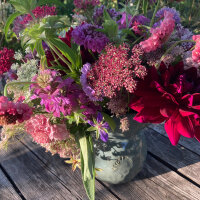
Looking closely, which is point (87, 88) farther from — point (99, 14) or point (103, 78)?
point (99, 14)

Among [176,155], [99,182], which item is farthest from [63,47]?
[176,155]

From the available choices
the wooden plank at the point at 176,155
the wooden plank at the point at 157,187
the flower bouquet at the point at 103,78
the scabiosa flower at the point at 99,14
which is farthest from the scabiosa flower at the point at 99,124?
the wooden plank at the point at 176,155

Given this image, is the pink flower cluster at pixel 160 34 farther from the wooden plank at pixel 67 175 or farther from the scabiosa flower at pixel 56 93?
the wooden plank at pixel 67 175

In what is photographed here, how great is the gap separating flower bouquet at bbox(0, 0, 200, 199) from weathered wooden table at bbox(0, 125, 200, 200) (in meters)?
0.25

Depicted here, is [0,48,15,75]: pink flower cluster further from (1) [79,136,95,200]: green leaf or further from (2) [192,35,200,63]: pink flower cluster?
(2) [192,35,200,63]: pink flower cluster

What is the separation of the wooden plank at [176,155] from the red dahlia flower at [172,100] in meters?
0.40

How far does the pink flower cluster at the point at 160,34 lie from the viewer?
419 millimetres

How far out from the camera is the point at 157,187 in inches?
30.3

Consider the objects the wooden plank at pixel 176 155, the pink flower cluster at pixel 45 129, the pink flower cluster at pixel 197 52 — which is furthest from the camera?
the wooden plank at pixel 176 155

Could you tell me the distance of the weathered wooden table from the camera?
0.75 m

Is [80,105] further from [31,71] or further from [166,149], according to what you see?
[166,149]

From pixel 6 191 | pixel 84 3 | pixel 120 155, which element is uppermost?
pixel 84 3

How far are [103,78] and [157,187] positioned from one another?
1.61ft

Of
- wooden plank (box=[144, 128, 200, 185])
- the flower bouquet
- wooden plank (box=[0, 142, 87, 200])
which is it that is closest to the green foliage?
the flower bouquet
